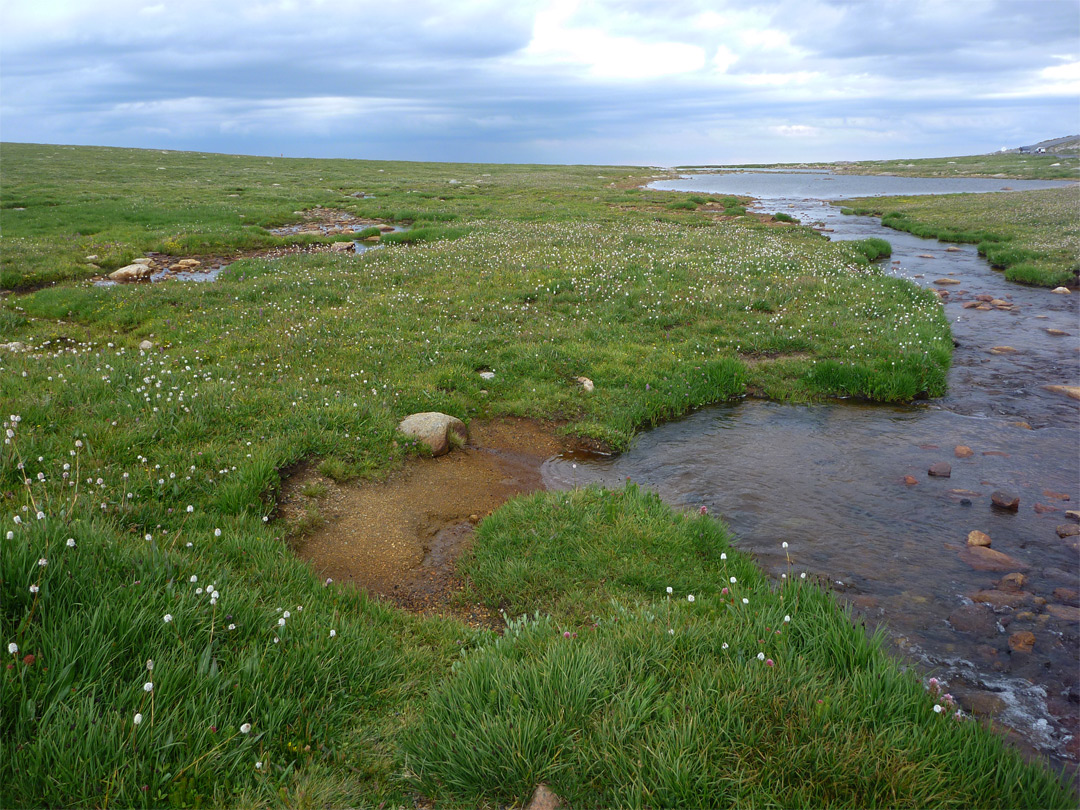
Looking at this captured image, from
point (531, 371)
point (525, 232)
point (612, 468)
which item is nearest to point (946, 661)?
point (612, 468)

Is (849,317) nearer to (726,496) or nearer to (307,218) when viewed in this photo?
(726,496)

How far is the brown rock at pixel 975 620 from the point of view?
6133 millimetres

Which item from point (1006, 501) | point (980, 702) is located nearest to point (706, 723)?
point (980, 702)

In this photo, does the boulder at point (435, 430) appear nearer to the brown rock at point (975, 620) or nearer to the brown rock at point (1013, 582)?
the brown rock at point (975, 620)

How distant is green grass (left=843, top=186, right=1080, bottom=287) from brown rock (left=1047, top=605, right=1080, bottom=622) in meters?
21.0

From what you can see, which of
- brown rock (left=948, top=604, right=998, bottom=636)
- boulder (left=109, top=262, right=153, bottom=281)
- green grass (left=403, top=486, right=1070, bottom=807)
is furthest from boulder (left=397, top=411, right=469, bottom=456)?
boulder (left=109, top=262, right=153, bottom=281)

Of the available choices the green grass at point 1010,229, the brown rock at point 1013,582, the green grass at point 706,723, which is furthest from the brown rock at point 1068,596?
the green grass at point 1010,229

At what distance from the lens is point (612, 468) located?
994 cm

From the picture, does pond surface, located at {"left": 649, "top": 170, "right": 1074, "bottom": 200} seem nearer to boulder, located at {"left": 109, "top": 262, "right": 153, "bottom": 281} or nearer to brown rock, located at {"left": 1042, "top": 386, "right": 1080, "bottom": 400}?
brown rock, located at {"left": 1042, "top": 386, "right": 1080, "bottom": 400}

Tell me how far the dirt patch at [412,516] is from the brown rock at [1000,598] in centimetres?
519

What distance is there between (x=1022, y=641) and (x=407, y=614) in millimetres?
5969

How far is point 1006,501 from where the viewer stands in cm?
834

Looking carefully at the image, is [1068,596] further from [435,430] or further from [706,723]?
[435,430]

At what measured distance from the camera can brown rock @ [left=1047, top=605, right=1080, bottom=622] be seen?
6281 millimetres
